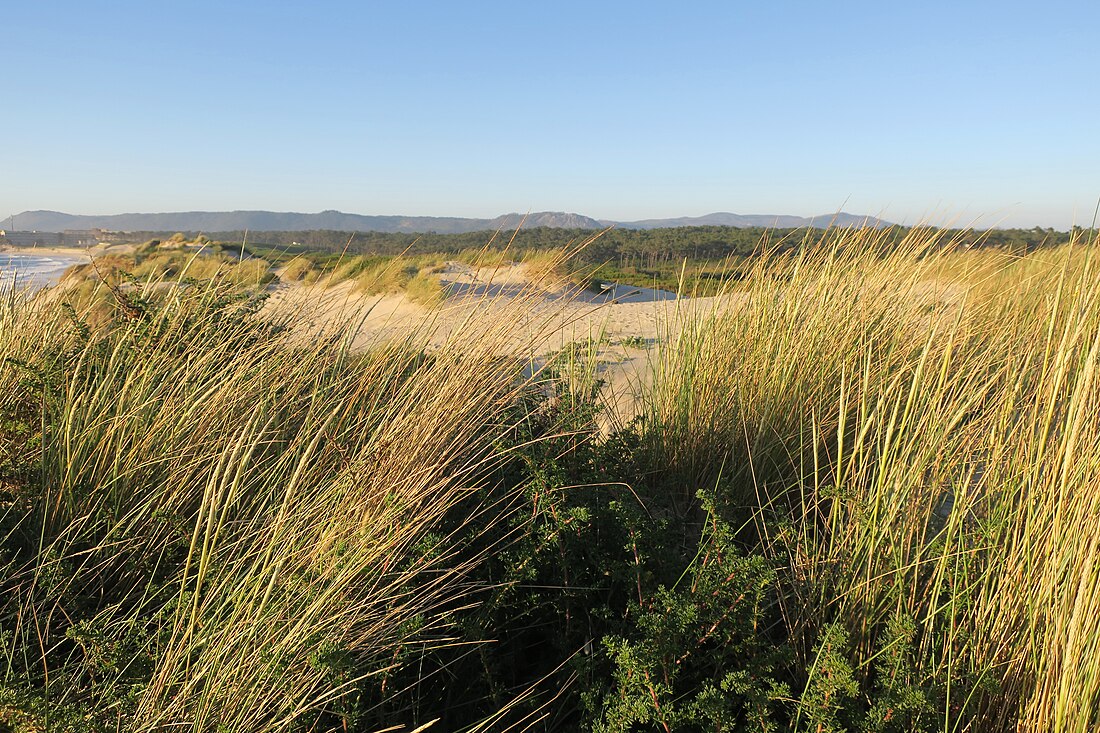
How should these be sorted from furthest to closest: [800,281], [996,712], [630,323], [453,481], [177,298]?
[630,323]
[800,281]
[177,298]
[453,481]
[996,712]

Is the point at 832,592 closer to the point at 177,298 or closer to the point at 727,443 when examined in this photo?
the point at 727,443

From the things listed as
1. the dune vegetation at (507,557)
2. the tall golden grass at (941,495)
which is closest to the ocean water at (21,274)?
the dune vegetation at (507,557)

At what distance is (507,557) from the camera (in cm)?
171

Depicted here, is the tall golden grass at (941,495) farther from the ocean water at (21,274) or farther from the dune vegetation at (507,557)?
the ocean water at (21,274)

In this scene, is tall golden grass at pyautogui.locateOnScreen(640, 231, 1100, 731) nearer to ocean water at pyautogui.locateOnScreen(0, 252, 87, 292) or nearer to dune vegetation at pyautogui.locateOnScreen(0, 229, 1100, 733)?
dune vegetation at pyautogui.locateOnScreen(0, 229, 1100, 733)

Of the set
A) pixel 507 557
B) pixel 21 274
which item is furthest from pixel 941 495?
pixel 21 274

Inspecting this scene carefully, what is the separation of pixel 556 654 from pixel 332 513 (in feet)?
2.25

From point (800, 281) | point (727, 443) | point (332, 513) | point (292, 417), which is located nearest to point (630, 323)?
point (800, 281)

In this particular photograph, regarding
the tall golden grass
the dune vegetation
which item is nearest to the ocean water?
the dune vegetation

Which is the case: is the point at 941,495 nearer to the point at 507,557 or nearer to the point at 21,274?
the point at 507,557

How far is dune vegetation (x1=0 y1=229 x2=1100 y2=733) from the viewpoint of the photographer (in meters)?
1.30

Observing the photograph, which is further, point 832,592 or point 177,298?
point 177,298

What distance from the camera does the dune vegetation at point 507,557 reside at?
4.25ft

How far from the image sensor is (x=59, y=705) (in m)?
1.22
